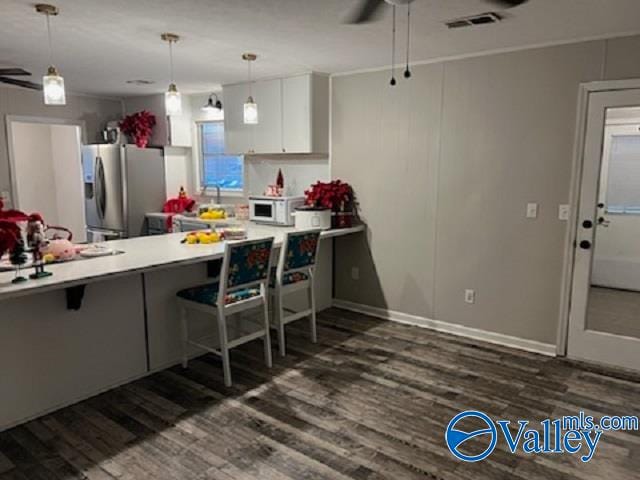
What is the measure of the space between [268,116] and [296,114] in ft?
1.34

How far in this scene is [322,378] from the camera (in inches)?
130

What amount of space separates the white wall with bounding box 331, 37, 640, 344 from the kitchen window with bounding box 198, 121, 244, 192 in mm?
1643

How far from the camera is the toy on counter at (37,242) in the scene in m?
2.52

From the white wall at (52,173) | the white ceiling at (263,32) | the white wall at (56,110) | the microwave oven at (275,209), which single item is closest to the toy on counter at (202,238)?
the microwave oven at (275,209)

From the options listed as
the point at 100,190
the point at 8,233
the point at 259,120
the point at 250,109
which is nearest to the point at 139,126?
the point at 100,190

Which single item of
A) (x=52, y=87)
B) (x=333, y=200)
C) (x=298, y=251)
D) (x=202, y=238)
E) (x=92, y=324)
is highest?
(x=52, y=87)

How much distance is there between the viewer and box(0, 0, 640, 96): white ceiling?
2.61m

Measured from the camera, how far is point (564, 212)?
352cm

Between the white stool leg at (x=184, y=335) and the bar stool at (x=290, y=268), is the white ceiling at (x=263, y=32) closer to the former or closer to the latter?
the bar stool at (x=290, y=268)

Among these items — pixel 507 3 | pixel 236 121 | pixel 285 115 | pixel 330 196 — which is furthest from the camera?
pixel 236 121

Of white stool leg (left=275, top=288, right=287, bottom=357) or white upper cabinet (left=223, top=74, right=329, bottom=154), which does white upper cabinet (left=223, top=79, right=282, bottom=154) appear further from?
white stool leg (left=275, top=288, right=287, bottom=357)

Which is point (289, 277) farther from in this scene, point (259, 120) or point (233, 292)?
point (259, 120)

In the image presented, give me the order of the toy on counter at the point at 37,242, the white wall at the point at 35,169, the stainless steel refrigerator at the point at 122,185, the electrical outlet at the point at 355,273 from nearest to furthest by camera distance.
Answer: the toy on counter at the point at 37,242
the electrical outlet at the point at 355,273
the stainless steel refrigerator at the point at 122,185
the white wall at the point at 35,169

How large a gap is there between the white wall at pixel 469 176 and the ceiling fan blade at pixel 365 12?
57.1 inches
